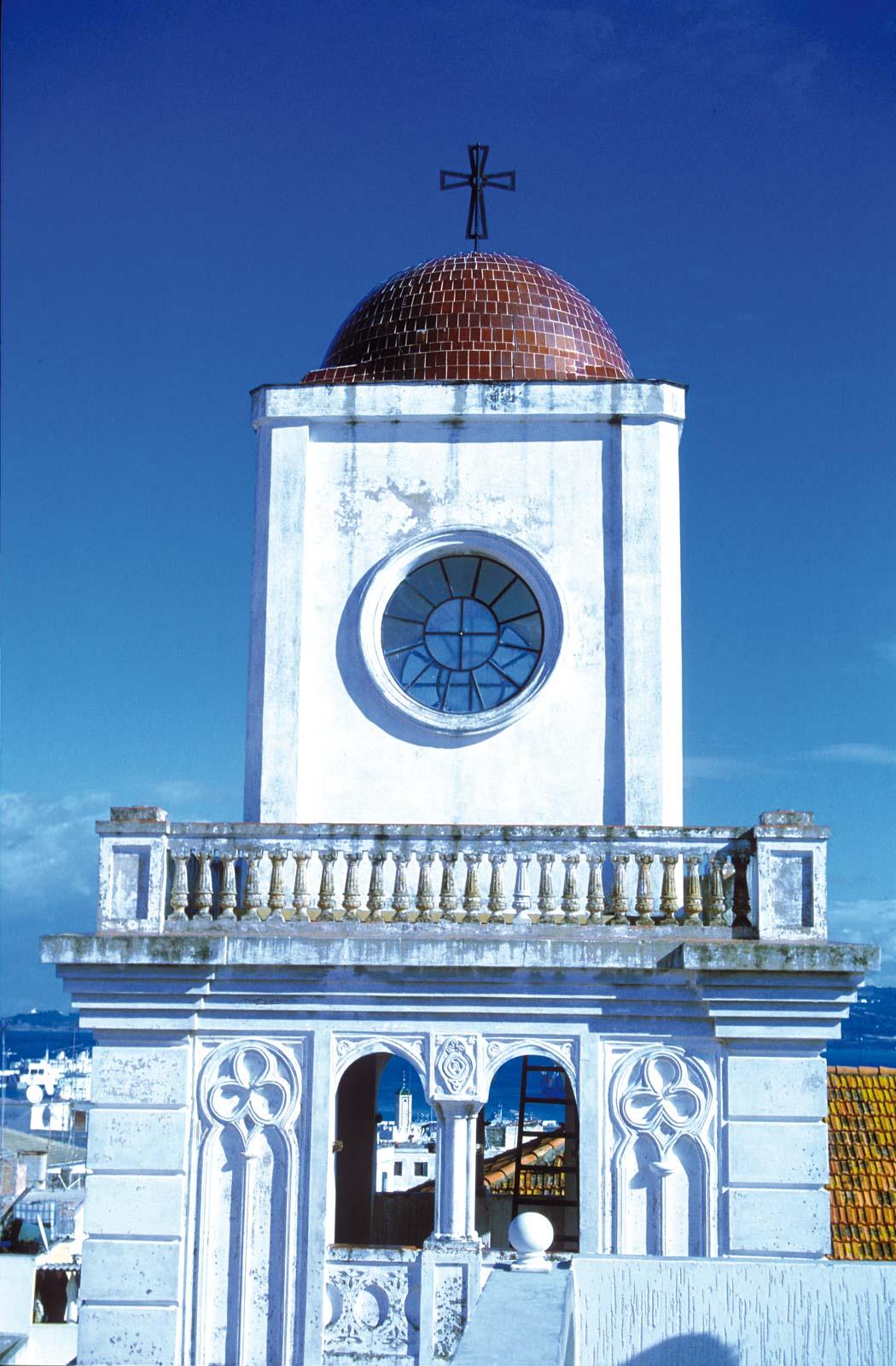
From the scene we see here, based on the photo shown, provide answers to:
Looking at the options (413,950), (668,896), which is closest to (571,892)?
(668,896)

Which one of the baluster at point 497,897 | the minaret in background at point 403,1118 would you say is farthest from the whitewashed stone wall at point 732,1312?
the minaret in background at point 403,1118

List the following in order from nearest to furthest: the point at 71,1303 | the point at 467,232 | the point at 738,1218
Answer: the point at 738,1218 < the point at 467,232 < the point at 71,1303

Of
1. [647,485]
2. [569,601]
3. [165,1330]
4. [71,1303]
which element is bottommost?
[71,1303]

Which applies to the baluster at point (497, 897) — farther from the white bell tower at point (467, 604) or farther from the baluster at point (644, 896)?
the white bell tower at point (467, 604)

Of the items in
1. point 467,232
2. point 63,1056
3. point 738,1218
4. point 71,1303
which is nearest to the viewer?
point 738,1218

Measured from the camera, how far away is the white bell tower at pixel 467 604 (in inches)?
595

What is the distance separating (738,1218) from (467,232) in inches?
392

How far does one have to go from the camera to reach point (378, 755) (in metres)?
15.2

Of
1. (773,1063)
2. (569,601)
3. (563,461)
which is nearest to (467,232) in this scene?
(563,461)

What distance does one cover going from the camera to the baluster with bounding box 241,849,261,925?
531 inches

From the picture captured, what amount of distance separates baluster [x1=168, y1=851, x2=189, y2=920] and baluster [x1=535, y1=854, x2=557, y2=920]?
104 inches

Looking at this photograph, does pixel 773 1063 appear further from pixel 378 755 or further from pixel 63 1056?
pixel 63 1056

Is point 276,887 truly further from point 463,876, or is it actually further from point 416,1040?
point 416,1040

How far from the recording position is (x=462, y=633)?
51.3 ft
